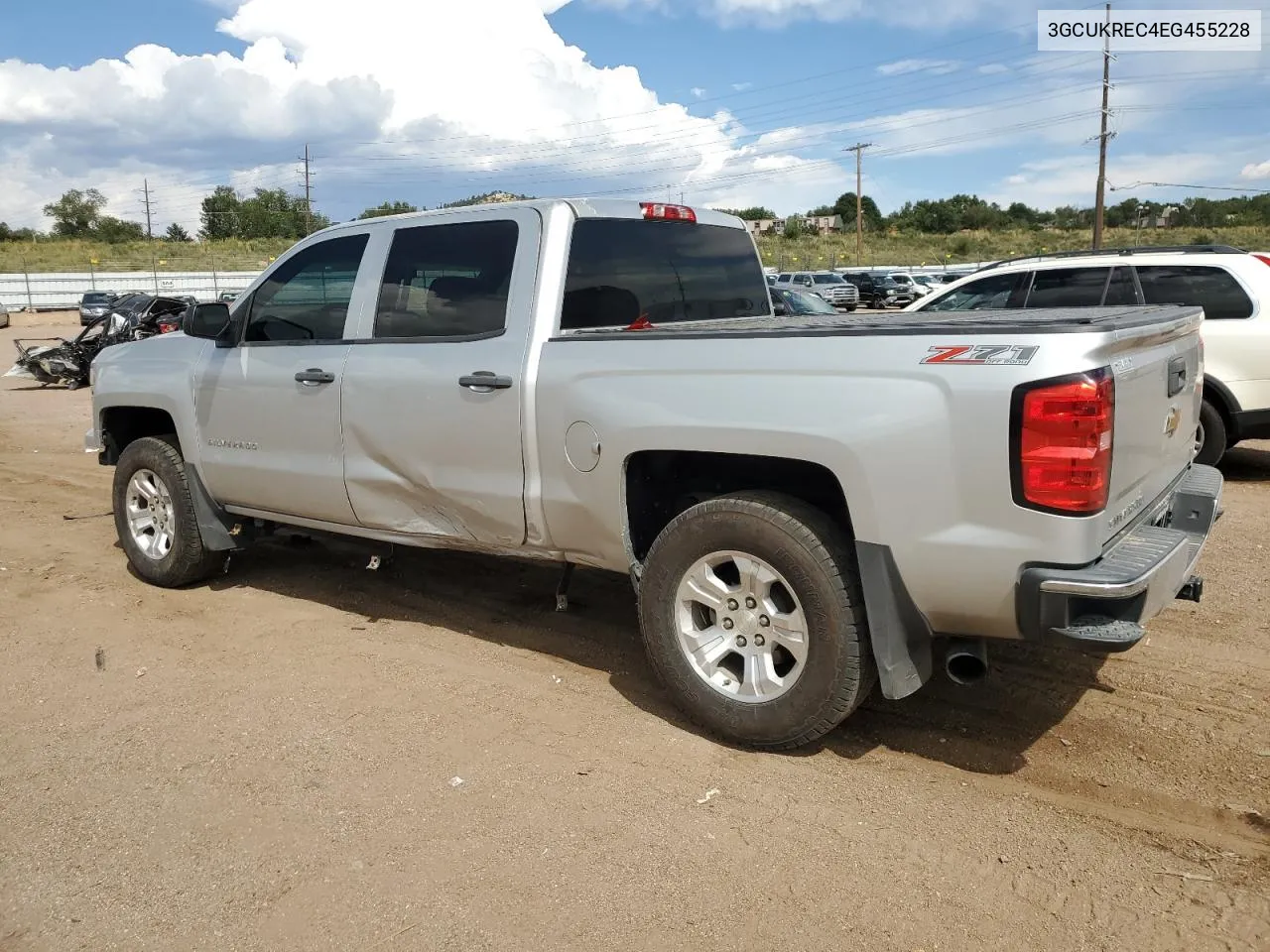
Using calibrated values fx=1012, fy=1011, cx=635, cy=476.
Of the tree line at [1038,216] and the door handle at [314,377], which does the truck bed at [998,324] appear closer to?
the door handle at [314,377]

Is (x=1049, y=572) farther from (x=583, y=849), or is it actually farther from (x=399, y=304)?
(x=399, y=304)

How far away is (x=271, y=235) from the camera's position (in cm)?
8181

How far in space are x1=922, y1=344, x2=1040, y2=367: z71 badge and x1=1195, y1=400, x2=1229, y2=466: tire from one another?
234 inches

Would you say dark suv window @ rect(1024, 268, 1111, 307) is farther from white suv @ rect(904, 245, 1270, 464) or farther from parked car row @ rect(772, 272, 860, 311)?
parked car row @ rect(772, 272, 860, 311)

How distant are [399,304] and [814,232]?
3051 inches

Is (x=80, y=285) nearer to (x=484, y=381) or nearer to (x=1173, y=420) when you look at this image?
(x=484, y=381)

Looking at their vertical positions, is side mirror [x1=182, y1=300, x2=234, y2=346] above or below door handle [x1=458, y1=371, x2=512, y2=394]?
above

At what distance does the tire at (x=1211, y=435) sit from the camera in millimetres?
7969

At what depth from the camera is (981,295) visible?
9242 millimetres

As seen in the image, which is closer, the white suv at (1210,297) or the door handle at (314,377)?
the door handle at (314,377)

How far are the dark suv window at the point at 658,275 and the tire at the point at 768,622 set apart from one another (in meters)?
1.16

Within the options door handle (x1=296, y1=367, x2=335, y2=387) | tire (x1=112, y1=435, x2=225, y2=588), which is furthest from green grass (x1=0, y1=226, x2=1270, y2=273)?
door handle (x1=296, y1=367, x2=335, y2=387)

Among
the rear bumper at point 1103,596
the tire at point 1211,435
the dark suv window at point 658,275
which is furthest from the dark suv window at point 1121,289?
the rear bumper at point 1103,596

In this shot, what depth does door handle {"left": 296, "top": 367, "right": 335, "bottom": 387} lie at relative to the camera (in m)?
4.86
